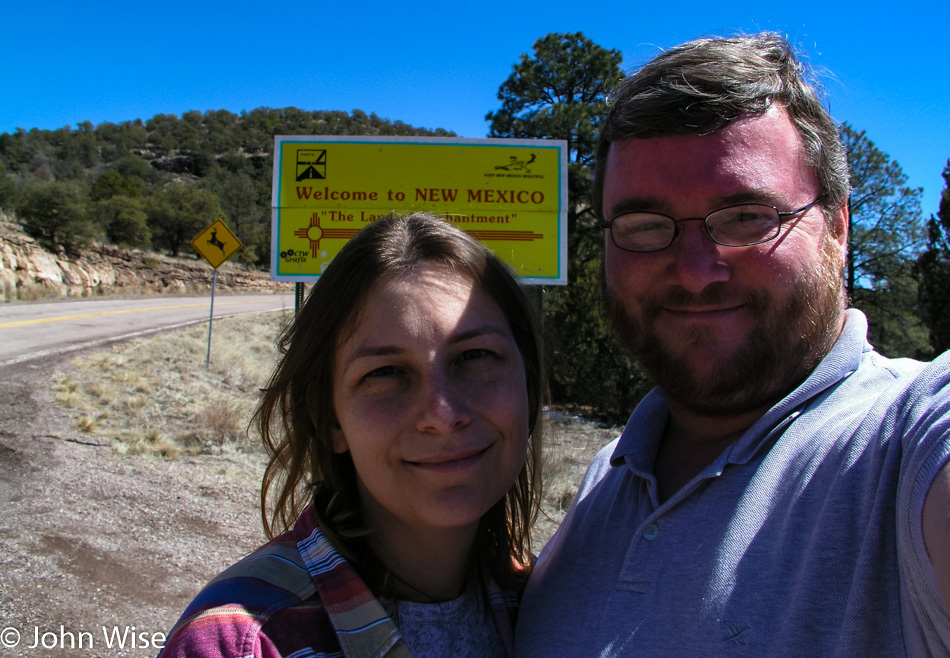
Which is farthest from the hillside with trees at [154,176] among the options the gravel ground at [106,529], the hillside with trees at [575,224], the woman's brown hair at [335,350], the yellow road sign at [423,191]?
the woman's brown hair at [335,350]

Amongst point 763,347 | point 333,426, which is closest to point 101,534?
point 333,426

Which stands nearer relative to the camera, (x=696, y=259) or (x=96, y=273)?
(x=696, y=259)

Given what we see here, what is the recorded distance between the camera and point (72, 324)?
1512 cm

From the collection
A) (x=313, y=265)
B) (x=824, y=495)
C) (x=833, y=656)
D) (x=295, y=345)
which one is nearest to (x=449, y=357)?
(x=295, y=345)

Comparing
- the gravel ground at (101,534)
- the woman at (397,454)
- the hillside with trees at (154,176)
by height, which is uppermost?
the hillside with trees at (154,176)

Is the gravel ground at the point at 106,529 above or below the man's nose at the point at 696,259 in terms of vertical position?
below

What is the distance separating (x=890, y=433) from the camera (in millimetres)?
1097

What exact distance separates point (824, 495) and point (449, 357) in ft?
2.65

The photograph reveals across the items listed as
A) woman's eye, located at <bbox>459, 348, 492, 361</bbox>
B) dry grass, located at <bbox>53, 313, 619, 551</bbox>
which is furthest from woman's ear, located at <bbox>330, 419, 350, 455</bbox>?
dry grass, located at <bbox>53, 313, 619, 551</bbox>

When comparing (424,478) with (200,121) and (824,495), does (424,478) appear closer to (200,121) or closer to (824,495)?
(824,495)

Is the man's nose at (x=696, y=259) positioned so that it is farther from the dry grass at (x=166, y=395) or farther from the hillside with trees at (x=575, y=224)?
the dry grass at (x=166, y=395)

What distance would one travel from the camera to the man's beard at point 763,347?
4.88 feet

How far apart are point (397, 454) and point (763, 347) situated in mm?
876

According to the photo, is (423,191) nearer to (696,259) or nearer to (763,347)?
(696,259)
